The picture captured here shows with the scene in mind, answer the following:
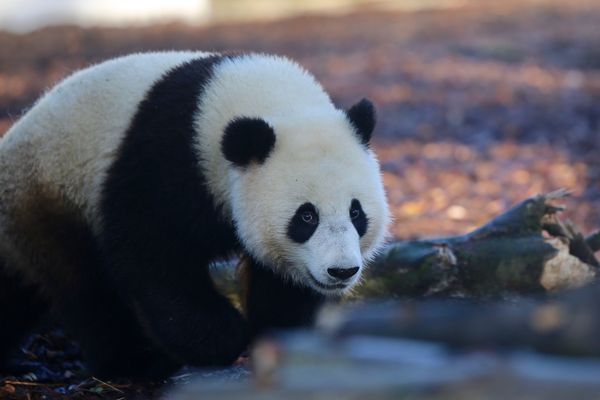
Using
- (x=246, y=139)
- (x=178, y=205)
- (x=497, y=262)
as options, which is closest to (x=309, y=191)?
(x=246, y=139)

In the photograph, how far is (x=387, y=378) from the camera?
8.60 feet

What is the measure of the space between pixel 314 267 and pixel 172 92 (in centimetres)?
129

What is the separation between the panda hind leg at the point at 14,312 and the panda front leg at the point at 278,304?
1.31m

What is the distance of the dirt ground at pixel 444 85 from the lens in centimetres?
1052

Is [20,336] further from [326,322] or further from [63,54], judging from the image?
[63,54]

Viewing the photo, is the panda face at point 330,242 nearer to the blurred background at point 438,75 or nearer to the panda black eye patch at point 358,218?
the panda black eye patch at point 358,218

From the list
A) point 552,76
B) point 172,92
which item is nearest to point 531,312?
point 172,92

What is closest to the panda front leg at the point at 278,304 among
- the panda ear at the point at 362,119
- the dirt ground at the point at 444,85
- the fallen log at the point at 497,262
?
the fallen log at the point at 497,262

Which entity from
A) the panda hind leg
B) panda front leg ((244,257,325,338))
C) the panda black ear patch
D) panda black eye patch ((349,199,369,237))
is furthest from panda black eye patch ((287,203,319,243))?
the panda hind leg

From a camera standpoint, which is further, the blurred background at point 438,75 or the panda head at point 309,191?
the blurred background at point 438,75

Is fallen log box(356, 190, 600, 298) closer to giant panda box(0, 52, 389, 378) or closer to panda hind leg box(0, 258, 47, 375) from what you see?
giant panda box(0, 52, 389, 378)

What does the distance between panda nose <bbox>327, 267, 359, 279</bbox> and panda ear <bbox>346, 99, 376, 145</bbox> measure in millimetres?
882

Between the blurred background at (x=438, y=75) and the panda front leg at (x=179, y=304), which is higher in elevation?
the blurred background at (x=438, y=75)

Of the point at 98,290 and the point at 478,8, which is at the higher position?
the point at 478,8
